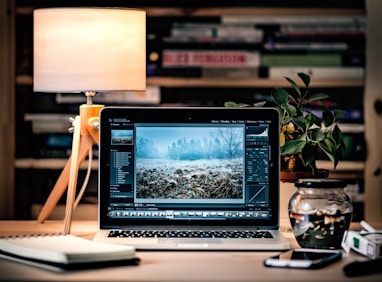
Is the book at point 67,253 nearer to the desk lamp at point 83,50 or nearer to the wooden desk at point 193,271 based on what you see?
the wooden desk at point 193,271

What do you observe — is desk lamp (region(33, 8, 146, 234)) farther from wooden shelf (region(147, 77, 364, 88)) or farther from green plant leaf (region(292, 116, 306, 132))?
wooden shelf (region(147, 77, 364, 88))

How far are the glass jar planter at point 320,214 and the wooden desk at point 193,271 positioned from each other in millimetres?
84

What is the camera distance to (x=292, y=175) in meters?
2.13

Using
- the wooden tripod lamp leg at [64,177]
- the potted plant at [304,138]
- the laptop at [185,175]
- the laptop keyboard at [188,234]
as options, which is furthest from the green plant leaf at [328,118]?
the wooden tripod lamp leg at [64,177]

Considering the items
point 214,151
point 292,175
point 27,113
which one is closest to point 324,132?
point 292,175

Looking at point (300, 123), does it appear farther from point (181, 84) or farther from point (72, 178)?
point (181, 84)

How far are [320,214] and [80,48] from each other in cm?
70

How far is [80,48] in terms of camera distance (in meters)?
2.05

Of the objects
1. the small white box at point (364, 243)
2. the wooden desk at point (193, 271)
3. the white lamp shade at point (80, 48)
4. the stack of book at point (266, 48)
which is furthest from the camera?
the stack of book at point (266, 48)

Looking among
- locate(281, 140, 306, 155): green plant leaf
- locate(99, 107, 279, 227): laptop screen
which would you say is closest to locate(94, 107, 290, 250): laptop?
locate(99, 107, 279, 227): laptop screen

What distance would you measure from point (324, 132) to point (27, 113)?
5.70 feet

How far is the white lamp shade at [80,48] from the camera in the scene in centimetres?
204

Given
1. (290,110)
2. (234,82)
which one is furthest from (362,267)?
(234,82)

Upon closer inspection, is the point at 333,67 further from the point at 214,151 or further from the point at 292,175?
the point at 214,151
